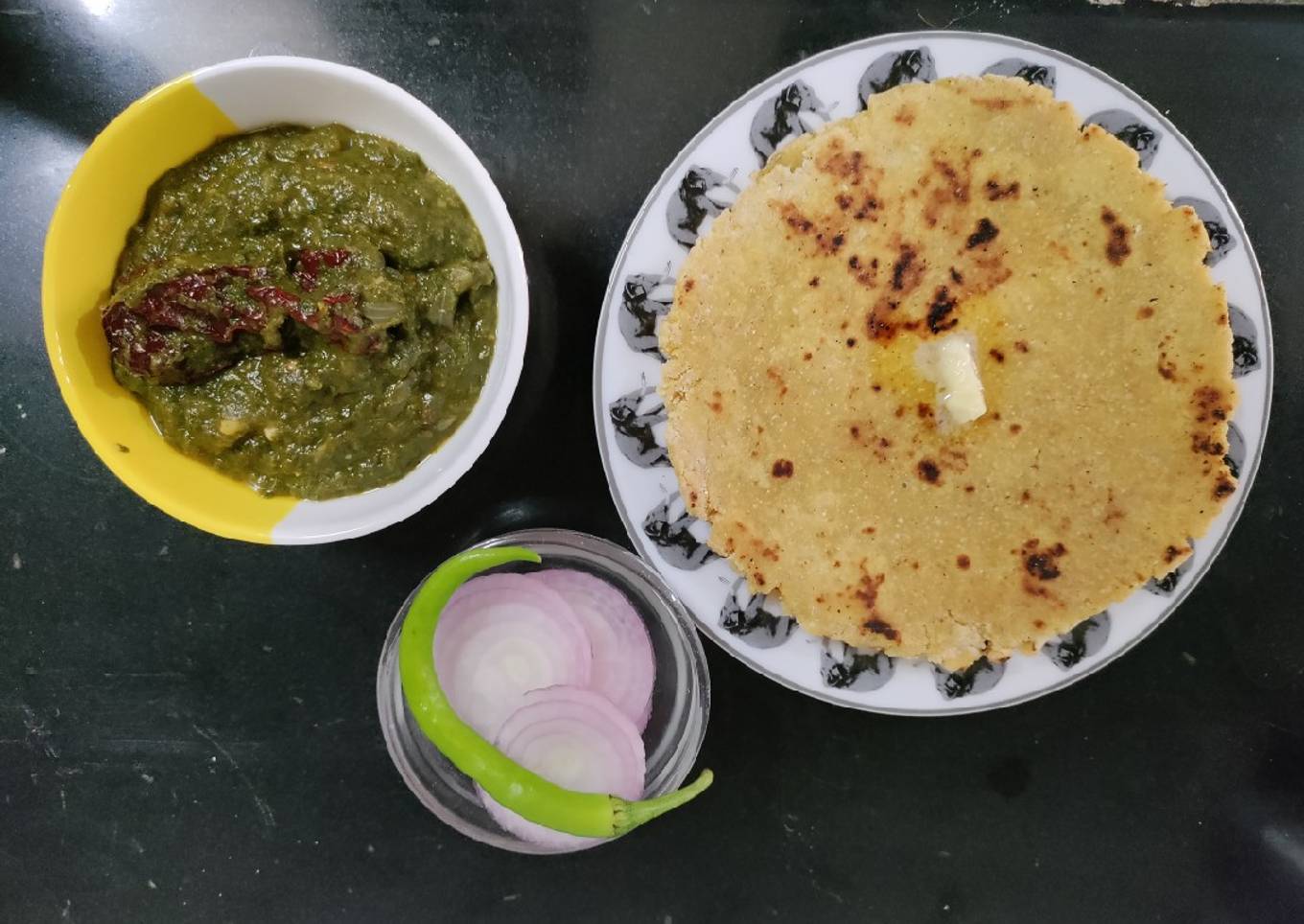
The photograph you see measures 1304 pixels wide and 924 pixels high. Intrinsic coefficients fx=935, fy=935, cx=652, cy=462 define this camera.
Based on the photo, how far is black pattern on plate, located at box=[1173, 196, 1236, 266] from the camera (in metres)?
1.62

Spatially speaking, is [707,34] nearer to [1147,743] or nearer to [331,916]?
[1147,743]

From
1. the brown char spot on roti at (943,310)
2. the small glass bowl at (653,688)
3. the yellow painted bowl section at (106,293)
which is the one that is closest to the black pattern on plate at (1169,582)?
the brown char spot on roti at (943,310)

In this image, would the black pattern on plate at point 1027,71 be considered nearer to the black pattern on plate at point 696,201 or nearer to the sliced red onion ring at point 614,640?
the black pattern on plate at point 696,201

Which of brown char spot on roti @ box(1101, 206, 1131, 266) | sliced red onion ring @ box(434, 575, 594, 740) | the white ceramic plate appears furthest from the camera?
sliced red onion ring @ box(434, 575, 594, 740)

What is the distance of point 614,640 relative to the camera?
5.99 ft

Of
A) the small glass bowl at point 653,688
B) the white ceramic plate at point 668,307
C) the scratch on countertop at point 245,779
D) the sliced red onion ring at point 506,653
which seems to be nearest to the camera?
the white ceramic plate at point 668,307

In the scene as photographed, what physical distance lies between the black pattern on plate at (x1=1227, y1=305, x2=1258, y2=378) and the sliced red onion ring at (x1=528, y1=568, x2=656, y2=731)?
1.19 m

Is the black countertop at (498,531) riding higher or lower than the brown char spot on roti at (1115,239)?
lower

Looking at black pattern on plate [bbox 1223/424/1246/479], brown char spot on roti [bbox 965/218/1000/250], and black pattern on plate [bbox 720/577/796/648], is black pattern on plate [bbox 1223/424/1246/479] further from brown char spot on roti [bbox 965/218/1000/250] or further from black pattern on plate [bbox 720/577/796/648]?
black pattern on plate [bbox 720/577/796/648]

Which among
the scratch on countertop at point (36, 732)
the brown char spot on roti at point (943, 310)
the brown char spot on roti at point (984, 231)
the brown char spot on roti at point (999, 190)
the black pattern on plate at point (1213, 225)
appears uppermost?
the black pattern on plate at point (1213, 225)

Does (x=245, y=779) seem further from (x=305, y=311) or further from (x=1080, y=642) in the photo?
(x=1080, y=642)

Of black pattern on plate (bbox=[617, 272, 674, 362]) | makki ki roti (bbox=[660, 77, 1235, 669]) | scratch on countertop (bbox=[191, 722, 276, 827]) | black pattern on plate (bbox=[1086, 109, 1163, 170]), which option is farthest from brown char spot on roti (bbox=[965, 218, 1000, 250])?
scratch on countertop (bbox=[191, 722, 276, 827])

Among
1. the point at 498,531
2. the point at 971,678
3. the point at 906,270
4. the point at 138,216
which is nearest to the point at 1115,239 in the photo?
the point at 906,270

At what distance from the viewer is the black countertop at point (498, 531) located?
74.4 inches
